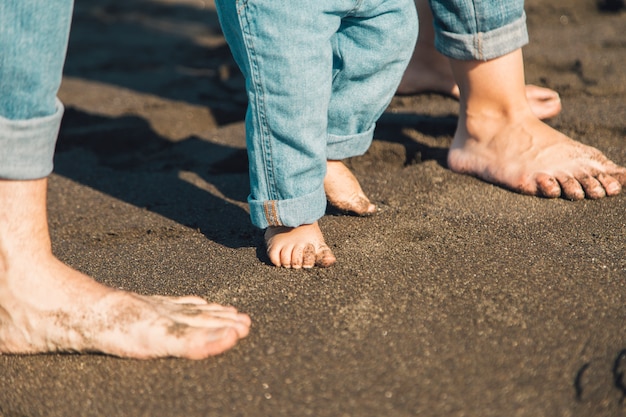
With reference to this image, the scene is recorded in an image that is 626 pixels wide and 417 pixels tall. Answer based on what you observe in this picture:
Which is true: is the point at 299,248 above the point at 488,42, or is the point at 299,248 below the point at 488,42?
below

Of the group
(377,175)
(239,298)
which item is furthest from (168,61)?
(239,298)

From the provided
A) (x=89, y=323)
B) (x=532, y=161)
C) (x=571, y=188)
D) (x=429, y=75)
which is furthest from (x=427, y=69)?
(x=89, y=323)

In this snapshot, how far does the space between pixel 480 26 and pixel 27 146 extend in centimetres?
118

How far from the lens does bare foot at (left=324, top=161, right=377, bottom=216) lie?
1841 mm

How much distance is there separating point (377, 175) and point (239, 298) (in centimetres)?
75

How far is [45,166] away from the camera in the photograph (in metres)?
1.30

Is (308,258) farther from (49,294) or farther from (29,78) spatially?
(29,78)

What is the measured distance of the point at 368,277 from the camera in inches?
61.0

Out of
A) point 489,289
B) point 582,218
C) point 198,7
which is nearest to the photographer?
point 489,289

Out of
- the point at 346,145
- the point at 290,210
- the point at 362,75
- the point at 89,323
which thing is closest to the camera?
the point at 89,323

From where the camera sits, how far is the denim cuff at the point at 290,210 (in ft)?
5.23

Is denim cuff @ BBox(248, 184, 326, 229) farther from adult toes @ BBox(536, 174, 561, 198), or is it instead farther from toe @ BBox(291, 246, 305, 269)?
adult toes @ BBox(536, 174, 561, 198)

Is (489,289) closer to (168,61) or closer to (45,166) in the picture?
(45,166)

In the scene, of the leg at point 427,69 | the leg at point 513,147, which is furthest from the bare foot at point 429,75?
the leg at point 513,147
